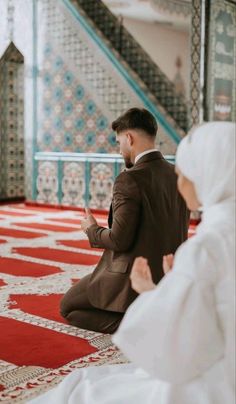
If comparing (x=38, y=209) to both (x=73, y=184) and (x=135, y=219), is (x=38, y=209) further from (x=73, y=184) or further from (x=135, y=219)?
(x=135, y=219)

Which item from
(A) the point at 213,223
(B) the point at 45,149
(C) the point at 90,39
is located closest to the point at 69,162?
(B) the point at 45,149

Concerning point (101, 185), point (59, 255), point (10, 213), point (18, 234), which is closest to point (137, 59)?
point (101, 185)

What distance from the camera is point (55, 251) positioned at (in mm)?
5613

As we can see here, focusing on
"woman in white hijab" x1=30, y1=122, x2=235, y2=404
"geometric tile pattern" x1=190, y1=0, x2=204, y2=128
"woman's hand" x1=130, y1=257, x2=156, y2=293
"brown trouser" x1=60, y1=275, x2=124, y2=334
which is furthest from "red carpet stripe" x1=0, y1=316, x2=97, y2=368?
"geometric tile pattern" x1=190, y1=0, x2=204, y2=128

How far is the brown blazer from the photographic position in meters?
3.06

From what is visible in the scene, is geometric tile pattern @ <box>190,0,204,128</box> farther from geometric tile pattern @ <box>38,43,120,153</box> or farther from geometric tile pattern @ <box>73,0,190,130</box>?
geometric tile pattern @ <box>38,43,120,153</box>

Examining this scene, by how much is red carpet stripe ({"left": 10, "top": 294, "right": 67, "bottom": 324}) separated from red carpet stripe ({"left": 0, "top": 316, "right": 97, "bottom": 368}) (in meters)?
0.21

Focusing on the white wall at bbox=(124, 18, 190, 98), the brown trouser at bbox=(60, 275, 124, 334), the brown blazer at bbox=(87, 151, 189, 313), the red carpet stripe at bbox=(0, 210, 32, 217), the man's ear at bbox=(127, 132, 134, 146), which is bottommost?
the red carpet stripe at bbox=(0, 210, 32, 217)

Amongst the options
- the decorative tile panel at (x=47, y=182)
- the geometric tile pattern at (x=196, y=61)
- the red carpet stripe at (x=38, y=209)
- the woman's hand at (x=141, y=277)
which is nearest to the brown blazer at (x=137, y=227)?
the woman's hand at (x=141, y=277)

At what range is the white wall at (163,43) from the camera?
1309cm

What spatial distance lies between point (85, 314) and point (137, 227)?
598mm

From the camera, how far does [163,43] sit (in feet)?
44.4

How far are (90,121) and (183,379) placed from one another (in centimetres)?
751

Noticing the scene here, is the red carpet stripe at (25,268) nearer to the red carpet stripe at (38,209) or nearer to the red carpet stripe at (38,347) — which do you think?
the red carpet stripe at (38,347)
